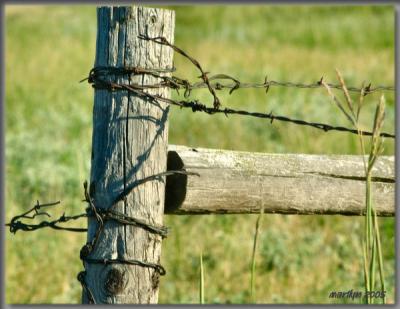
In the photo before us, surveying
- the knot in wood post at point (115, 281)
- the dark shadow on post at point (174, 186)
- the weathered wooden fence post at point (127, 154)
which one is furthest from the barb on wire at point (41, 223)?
the dark shadow on post at point (174, 186)

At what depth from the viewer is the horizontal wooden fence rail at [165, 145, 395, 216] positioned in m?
2.53

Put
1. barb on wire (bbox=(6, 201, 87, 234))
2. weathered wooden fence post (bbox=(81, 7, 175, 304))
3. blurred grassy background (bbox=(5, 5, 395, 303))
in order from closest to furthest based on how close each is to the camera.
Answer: weathered wooden fence post (bbox=(81, 7, 175, 304))
barb on wire (bbox=(6, 201, 87, 234))
blurred grassy background (bbox=(5, 5, 395, 303))

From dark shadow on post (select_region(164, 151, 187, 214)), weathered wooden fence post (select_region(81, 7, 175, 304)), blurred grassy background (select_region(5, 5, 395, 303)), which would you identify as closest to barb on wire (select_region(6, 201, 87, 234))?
weathered wooden fence post (select_region(81, 7, 175, 304))

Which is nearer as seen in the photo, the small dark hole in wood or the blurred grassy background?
the small dark hole in wood

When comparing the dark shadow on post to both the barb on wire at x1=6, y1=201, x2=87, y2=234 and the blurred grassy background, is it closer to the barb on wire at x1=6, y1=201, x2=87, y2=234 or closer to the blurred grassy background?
the barb on wire at x1=6, y1=201, x2=87, y2=234

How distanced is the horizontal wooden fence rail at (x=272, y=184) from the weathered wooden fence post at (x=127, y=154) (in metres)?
0.12

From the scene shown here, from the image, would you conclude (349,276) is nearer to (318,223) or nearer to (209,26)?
(318,223)

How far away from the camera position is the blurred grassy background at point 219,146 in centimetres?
496

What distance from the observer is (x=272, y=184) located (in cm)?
268

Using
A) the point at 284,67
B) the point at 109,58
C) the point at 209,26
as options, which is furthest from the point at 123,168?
the point at 209,26

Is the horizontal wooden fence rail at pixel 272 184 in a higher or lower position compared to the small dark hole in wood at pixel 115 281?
higher

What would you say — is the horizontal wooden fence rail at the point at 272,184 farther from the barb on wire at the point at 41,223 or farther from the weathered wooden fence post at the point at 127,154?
the barb on wire at the point at 41,223

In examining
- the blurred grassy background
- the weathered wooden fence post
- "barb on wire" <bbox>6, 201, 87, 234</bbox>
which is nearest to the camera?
the weathered wooden fence post

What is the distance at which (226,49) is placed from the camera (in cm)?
1558
